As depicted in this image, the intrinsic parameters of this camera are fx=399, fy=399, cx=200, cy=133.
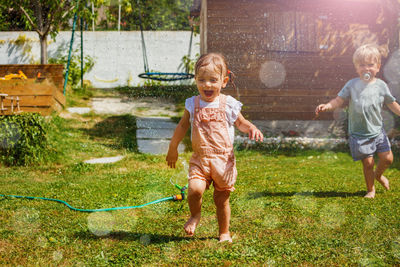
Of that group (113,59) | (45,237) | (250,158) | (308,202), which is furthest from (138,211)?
(113,59)

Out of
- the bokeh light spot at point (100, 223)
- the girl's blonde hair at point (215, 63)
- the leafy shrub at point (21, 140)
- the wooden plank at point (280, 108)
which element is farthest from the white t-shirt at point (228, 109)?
the wooden plank at point (280, 108)

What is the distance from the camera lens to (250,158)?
740 cm

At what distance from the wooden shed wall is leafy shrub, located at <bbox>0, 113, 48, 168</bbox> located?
5.06 metres

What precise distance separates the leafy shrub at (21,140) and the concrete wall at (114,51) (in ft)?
31.5

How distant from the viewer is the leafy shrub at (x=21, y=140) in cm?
623

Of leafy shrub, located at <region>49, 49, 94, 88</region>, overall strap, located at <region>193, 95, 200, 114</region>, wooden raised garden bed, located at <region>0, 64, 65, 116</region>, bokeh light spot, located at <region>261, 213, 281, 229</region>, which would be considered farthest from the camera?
leafy shrub, located at <region>49, 49, 94, 88</region>

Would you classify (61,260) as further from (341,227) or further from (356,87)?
(356,87)

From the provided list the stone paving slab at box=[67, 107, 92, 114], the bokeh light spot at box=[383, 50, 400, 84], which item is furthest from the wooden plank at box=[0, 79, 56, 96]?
the bokeh light spot at box=[383, 50, 400, 84]

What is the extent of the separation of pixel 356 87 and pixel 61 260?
3542mm

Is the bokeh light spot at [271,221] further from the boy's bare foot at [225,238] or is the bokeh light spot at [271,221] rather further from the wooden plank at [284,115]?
the wooden plank at [284,115]

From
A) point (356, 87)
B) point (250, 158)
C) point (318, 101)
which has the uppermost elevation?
point (356, 87)

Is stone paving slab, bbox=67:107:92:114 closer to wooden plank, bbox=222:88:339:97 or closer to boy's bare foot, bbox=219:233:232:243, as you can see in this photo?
wooden plank, bbox=222:88:339:97

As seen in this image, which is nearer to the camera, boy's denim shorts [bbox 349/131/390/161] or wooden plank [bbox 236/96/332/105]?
boy's denim shorts [bbox 349/131/390/161]

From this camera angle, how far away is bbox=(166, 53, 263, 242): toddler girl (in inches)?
116
